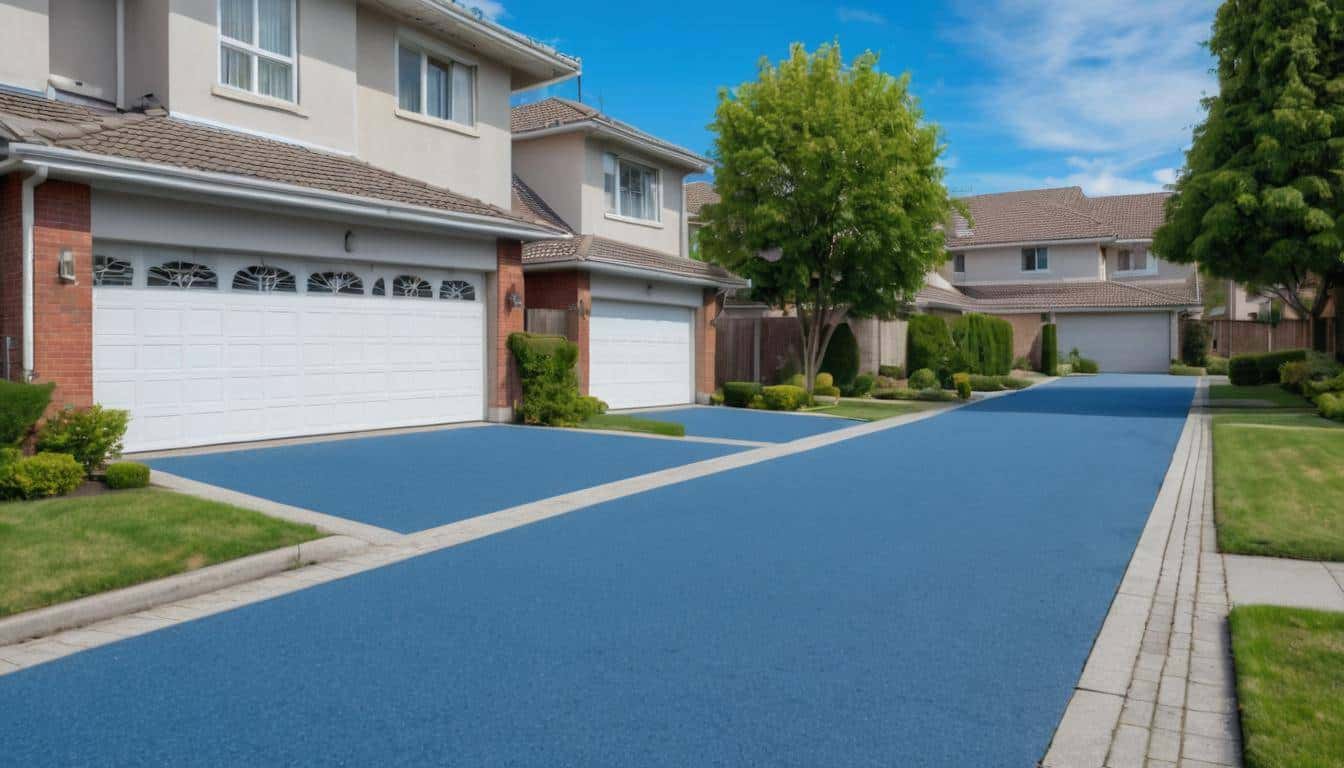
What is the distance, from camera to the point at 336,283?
575 inches

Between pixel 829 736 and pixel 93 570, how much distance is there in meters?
5.25

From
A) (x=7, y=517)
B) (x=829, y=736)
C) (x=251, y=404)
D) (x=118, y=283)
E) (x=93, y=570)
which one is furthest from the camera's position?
(x=251, y=404)

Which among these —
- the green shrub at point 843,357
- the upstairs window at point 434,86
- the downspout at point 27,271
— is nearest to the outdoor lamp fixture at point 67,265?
the downspout at point 27,271

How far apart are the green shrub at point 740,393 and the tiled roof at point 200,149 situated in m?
9.11

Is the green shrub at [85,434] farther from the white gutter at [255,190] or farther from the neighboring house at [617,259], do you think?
the neighboring house at [617,259]

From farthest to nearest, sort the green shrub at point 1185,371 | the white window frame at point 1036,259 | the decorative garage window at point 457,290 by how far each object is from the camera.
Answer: the white window frame at point 1036,259, the green shrub at point 1185,371, the decorative garage window at point 457,290

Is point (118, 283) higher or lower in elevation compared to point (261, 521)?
higher

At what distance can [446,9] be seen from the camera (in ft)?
55.3

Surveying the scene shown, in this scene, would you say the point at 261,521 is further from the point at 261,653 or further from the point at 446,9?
the point at 446,9

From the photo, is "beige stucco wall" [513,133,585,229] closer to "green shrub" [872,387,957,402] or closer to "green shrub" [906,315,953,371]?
"green shrub" [872,387,957,402]

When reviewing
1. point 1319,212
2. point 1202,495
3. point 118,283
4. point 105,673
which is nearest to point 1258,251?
point 1319,212

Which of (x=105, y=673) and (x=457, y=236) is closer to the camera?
(x=105, y=673)

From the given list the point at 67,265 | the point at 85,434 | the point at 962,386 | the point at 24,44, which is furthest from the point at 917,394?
the point at 24,44

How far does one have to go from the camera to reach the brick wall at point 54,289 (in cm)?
1084
